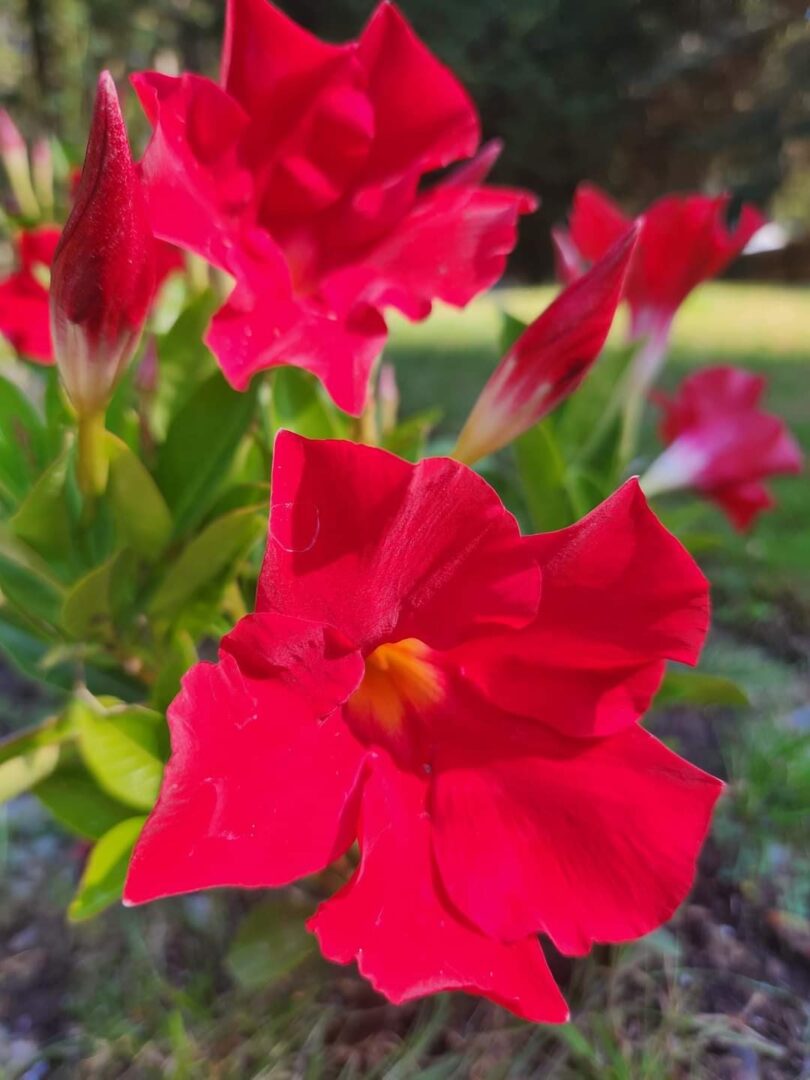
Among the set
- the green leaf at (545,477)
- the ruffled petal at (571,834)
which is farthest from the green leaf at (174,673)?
the green leaf at (545,477)

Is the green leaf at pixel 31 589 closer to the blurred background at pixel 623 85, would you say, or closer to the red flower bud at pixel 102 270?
the red flower bud at pixel 102 270

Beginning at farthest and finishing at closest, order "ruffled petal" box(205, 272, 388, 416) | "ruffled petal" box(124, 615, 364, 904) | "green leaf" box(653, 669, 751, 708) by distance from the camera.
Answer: "green leaf" box(653, 669, 751, 708) < "ruffled petal" box(205, 272, 388, 416) < "ruffled petal" box(124, 615, 364, 904)

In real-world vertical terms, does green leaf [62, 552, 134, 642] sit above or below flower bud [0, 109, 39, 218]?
below

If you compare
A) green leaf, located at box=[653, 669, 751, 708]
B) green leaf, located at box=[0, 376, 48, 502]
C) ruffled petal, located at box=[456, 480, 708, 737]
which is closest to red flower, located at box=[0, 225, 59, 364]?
green leaf, located at box=[0, 376, 48, 502]

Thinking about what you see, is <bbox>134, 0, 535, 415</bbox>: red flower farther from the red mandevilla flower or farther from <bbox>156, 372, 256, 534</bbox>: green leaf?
the red mandevilla flower

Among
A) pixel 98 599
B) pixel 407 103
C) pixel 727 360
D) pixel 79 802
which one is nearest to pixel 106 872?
pixel 79 802

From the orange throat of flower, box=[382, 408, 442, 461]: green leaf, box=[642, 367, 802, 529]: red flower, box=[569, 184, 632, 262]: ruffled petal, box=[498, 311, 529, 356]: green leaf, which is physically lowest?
box=[642, 367, 802, 529]: red flower
